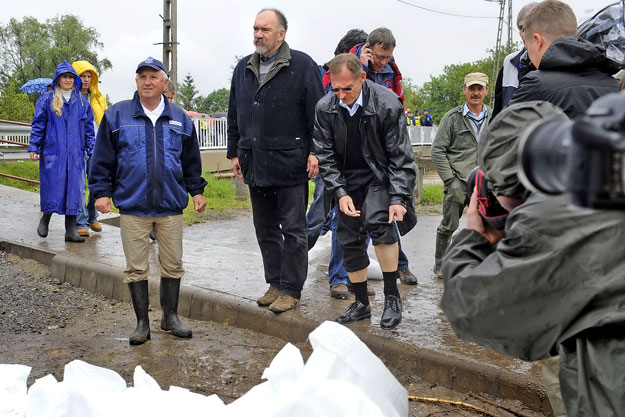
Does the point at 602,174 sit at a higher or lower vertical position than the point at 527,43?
lower

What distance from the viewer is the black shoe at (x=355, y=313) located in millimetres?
5066

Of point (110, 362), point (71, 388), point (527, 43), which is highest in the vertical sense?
point (527, 43)

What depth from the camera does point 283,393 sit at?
2.06 metres

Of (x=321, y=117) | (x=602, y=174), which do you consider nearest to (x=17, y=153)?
(x=321, y=117)

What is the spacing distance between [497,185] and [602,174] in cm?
89

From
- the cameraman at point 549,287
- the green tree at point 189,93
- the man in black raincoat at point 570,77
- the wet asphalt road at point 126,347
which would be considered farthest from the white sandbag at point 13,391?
the green tree at point 189,93

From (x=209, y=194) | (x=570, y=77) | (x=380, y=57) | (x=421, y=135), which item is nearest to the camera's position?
(x=570, y=77)

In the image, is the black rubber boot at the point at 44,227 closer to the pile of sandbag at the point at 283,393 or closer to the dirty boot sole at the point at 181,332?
the dirty boot sole at the point at 181,332

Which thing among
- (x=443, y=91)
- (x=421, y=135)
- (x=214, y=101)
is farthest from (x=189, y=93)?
(x=421, y=135)

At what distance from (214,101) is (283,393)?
139873mm

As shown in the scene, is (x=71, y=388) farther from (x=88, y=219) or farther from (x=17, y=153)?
(x=17, y=153)

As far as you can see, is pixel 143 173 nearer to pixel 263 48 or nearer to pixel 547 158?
pixel 263 48

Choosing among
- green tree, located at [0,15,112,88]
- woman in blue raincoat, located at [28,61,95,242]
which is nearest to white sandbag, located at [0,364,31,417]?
woman in blue raincoat, located at [28,61,95,242]

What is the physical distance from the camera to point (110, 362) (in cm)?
484
